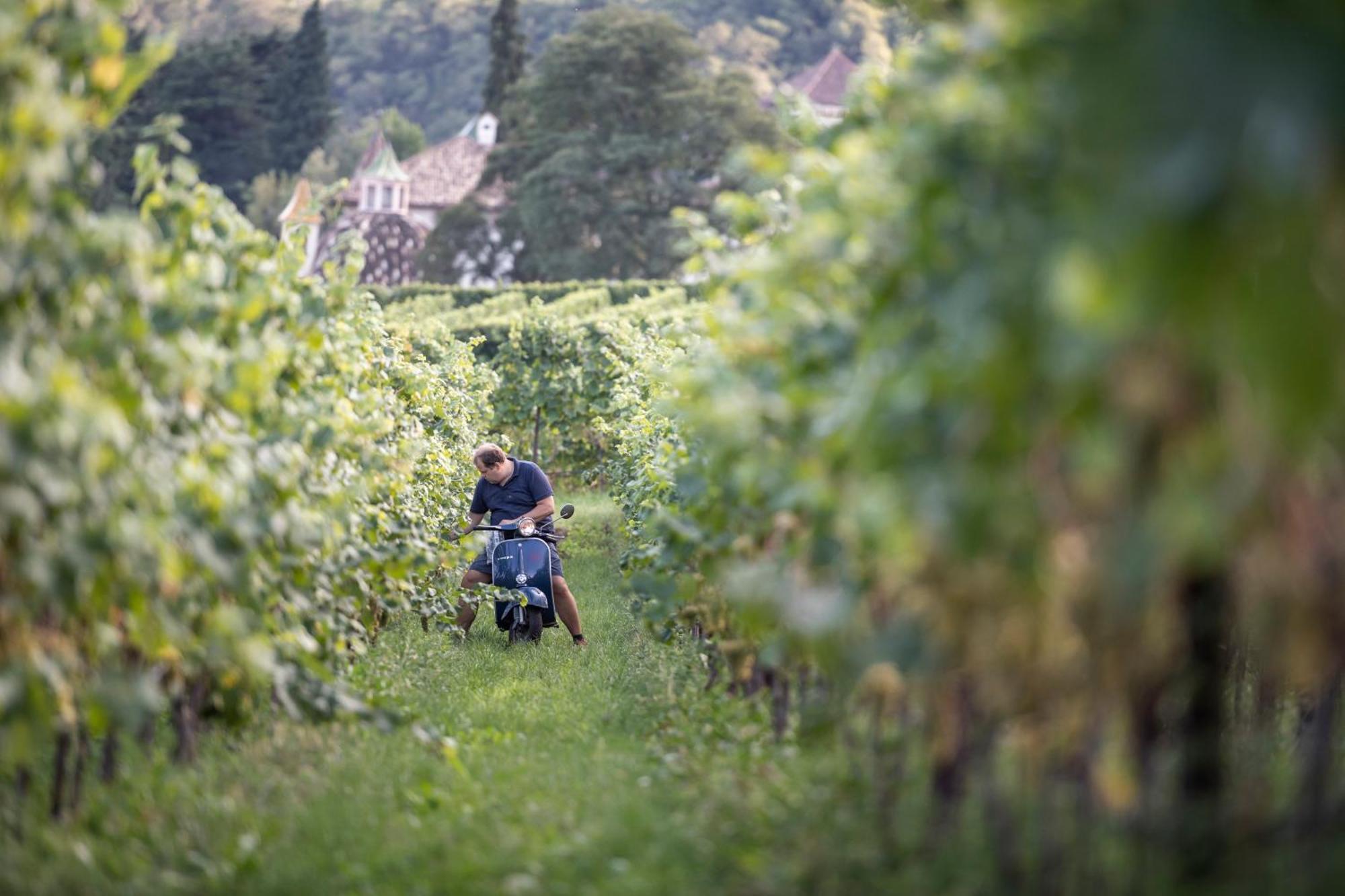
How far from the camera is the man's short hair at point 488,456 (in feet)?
34.8

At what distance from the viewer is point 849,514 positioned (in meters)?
3.30

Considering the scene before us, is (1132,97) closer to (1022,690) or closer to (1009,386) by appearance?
(1009,386)

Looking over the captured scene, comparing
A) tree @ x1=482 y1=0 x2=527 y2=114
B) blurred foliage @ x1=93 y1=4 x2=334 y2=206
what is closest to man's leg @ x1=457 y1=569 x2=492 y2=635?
blurred foliage @ x1=93 y1=4 x2=334 y2=206

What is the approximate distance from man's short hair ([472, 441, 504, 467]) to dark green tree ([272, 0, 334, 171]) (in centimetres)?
7251

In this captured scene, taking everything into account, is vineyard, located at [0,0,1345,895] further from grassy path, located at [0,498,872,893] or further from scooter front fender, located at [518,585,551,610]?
scooter front fender, located at [518,585,551,610]

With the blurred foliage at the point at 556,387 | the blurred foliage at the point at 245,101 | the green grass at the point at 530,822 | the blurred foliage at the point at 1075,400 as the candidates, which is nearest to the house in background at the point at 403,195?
the blurred foliage at the point at 245,101

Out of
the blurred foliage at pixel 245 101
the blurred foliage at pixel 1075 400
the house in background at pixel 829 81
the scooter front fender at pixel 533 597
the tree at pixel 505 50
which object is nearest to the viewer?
the blurred foliage at pixel 1075 400

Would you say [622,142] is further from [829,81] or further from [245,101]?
[829,81]

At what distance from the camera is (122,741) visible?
18.6 ft

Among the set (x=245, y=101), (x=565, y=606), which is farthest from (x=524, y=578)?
(x=245, y=101)

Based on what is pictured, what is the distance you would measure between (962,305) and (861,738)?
8.76ft

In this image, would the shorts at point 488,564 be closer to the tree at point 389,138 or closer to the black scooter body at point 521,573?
the black scooter body at point 521,573

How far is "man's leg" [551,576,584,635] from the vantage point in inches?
404

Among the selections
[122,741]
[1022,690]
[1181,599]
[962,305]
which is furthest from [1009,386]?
[122,741]
